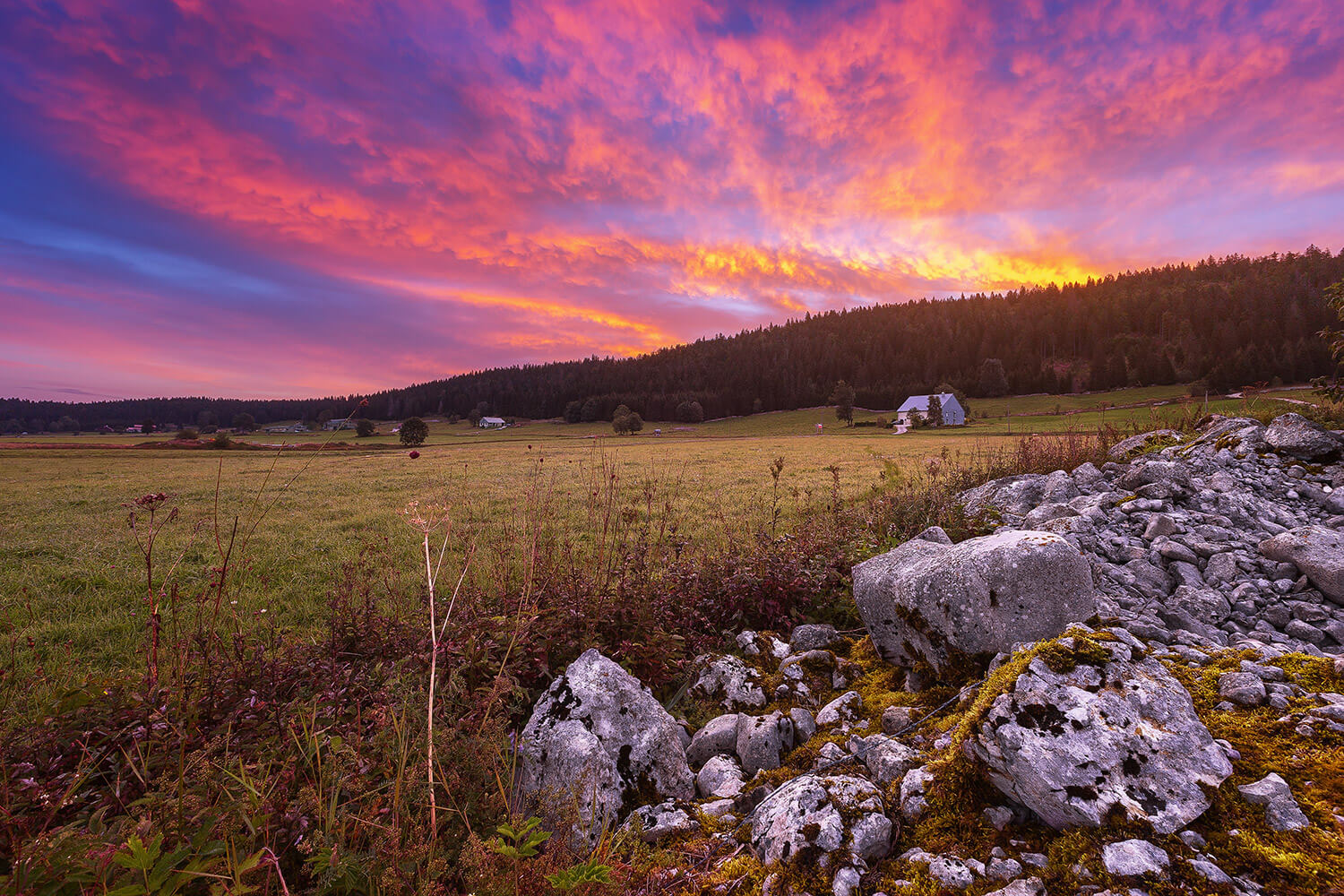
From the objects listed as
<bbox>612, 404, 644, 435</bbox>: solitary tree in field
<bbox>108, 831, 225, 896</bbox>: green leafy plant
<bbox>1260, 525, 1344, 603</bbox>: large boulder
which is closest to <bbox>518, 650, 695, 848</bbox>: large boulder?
<bbox>108, 831, 225, 896</bbox>: green leafy plant

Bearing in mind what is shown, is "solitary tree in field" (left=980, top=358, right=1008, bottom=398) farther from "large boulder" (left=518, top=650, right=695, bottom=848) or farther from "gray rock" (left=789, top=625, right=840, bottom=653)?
"large boulder" (left=518, top=650, right=695, bottom=848)

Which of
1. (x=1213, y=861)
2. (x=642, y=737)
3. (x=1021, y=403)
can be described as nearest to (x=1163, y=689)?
(x=1213, y=861)

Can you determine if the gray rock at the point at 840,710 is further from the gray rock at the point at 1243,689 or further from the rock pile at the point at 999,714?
the gray rock at the point at 1243,689

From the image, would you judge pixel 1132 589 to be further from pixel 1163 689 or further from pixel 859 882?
pixel 859 882

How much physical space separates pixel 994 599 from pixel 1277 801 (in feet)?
5.07

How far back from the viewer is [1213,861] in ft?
6.11

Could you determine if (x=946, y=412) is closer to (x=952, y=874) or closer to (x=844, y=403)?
(x=844, y=403)

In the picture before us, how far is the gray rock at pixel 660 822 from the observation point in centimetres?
272

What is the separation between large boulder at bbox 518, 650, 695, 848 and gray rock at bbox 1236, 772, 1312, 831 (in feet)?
8.30

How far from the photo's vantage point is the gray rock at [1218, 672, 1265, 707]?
267 centimetres

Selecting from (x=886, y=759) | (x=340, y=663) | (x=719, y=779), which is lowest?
(x=719, y=779)

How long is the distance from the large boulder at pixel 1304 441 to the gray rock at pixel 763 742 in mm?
8343

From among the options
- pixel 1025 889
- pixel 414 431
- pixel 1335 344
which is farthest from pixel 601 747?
pixel 414 431

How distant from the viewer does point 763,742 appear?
3336 mm
